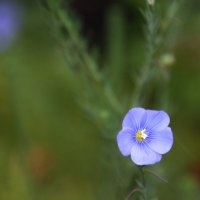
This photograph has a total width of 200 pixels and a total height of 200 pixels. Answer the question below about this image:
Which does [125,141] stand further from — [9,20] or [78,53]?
[9,20]

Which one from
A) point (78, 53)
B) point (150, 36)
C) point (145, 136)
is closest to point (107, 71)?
point (78, 53)

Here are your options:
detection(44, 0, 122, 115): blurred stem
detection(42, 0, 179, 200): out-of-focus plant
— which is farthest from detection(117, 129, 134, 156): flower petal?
detection(44, 0, 122, 115): blurred stem

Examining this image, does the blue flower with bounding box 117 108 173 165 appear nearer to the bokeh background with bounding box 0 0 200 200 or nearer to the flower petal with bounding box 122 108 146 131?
the flower petal with bounding box 122 108 146 131

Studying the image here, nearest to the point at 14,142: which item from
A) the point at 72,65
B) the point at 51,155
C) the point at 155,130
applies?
the point at 51,155

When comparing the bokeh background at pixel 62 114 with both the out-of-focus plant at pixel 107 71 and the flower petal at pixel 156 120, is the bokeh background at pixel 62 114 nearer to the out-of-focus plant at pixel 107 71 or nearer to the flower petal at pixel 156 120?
the out-of-focus plant at pixel 107 71

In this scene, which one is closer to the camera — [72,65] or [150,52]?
[150,52]

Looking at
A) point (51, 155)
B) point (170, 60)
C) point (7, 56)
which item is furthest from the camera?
point (7, 56)

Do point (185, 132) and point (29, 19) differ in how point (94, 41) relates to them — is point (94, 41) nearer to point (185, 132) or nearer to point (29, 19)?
point (29, 19)
